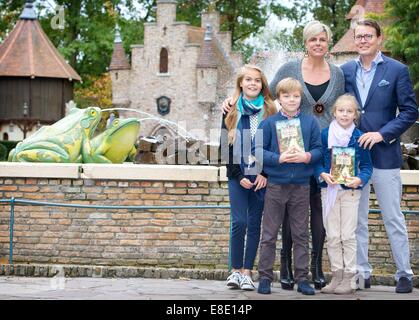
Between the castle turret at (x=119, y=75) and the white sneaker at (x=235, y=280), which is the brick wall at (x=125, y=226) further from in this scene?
the castle turret at (x=119, y=75)

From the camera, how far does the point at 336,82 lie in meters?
7.75

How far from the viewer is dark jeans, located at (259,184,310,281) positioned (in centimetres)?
745

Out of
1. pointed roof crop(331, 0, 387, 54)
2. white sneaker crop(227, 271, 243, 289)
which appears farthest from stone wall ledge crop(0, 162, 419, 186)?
pointed roof crop(331, 0, 387, 54)

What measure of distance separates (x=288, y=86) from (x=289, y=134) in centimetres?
37

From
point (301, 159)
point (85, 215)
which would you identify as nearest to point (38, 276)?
point (85, 215)

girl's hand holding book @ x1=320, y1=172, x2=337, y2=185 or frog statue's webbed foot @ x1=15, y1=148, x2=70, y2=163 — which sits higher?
frog statue's webbed foot @ x1=15, y1=148, x2=70, y2=163

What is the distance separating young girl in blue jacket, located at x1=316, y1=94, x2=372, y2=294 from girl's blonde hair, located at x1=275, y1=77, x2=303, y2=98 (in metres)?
0.34

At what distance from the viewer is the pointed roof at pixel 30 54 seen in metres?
49.1

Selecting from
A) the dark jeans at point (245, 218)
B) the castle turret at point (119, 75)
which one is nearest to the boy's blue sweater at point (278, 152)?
the dark jeans at point (245, 218)

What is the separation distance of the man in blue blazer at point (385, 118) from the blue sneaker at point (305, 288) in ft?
2.42

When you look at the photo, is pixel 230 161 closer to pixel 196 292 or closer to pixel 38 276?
pixel 196 292

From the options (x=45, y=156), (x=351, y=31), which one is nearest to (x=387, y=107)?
(x=45, y=156)

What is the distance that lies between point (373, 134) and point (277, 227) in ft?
3.44

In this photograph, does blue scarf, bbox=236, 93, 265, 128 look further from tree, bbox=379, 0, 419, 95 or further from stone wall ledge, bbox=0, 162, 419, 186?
tree, bbox=379, 0, 419, 95
